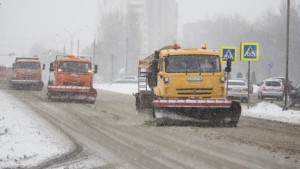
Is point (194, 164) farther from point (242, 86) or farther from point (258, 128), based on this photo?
point (242, 86)

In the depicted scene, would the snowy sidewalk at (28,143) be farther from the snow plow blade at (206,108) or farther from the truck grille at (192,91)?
the truck grille at (192,91)

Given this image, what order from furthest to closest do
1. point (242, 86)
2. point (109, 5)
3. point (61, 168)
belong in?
1. point (109, 5)
2. point (242, 86)
3. point (61, 168)

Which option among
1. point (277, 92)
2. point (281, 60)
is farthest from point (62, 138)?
point (281, 60)

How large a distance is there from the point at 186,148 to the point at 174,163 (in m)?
1.80

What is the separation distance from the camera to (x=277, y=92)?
118ft

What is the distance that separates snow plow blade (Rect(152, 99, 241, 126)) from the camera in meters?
14.1

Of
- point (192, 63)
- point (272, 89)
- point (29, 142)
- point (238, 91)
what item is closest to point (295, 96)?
point (238, 91)

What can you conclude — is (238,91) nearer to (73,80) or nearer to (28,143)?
(73,80)

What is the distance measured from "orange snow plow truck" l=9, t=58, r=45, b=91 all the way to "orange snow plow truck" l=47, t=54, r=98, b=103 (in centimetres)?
1235

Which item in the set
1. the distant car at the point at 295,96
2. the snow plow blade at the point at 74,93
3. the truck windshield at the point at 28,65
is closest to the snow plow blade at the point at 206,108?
the snow plow blade at the point at 74,93

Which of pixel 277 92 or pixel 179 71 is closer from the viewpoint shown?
pixel 179 71

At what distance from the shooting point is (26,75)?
38438 mm

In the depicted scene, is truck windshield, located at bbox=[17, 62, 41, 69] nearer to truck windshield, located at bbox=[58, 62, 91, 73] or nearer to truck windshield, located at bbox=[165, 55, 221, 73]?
truck windshield, located at bbox=[58, 62, 91, 73]

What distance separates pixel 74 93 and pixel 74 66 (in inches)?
71.5
